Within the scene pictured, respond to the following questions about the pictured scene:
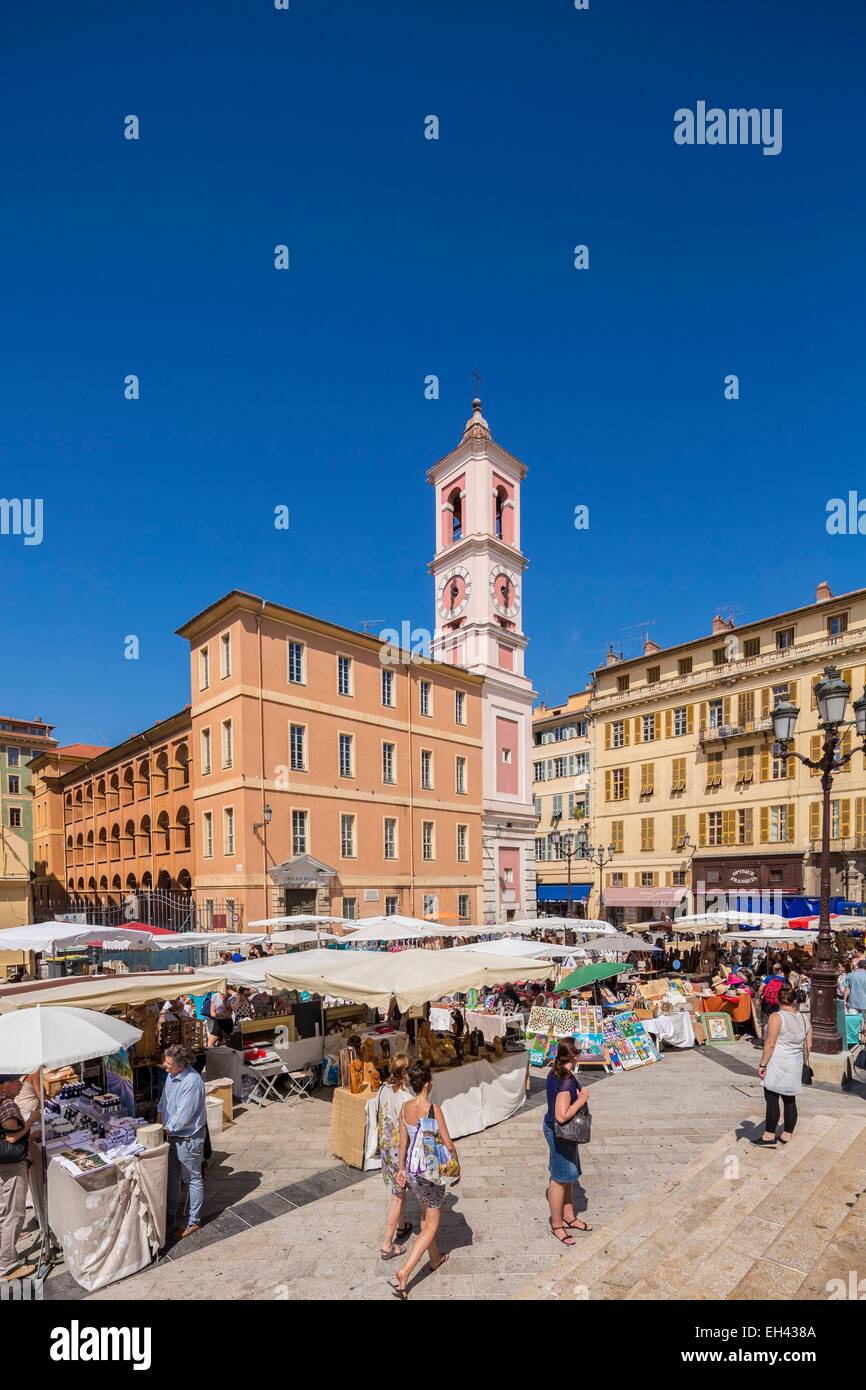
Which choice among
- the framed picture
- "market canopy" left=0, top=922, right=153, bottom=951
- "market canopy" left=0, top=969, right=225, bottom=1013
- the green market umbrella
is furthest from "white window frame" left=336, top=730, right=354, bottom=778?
"market canopy" left=0, top=969, right=225, bottom=1013

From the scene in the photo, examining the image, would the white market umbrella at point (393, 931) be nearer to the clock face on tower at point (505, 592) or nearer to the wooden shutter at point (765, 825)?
the clock face on tower at point (505, 592)

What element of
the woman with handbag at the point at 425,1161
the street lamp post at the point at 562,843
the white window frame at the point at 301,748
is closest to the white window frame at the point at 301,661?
the white window frame at the point at 301,748

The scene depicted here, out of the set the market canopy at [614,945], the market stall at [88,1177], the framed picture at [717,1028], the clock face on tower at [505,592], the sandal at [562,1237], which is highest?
the clock face on tower at [505,592]

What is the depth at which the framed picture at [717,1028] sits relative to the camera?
571 inches

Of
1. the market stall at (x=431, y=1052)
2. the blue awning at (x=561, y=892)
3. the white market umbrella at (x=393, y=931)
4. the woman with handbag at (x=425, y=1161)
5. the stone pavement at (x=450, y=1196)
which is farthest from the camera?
the blue awning at (x=561, y=892)

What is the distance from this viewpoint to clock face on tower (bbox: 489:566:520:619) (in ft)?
134

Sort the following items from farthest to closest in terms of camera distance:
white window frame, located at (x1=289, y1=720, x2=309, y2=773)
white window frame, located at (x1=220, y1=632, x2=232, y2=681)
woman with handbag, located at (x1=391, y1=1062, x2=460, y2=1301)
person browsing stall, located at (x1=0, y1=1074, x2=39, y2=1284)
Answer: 1. white window frame, located at (x1=289, y1=720, x2=309, y2=773)
2. white window frame, located at (x1=220, y1=632, x2=232, y2=681)
3. person browsing stall, located at (x1=0, y1=1074, x2=39, y2=1284)
4. woman with handbag, located at (x1=391, y1=1062, x2=460, y2=1301)

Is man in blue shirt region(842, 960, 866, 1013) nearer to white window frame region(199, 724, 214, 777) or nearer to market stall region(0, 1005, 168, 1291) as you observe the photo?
market stall region(0, 1005, 168, 1291)

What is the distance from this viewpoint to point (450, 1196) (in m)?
7.43

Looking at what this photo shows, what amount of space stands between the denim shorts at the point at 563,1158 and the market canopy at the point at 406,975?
254cm

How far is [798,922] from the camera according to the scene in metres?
22.5

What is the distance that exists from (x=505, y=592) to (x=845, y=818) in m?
21.1

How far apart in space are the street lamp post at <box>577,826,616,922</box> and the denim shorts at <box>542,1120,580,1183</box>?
124ft

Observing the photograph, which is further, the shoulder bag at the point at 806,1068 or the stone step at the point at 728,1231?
the shoulder bag at the point at 806,1068
